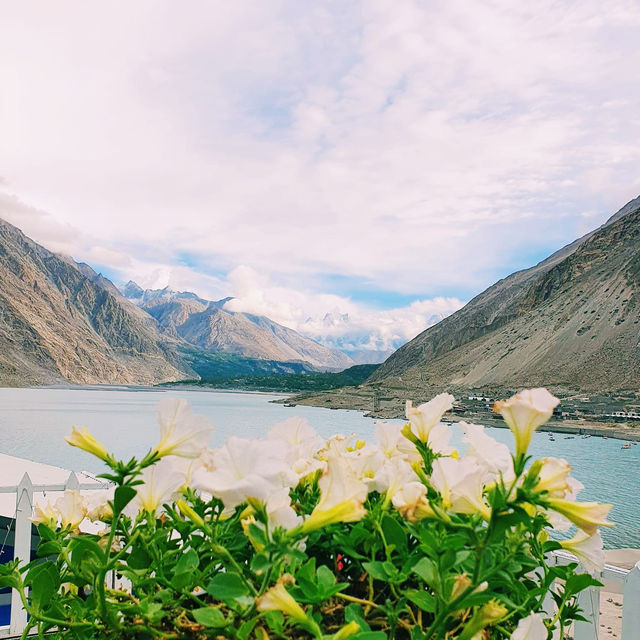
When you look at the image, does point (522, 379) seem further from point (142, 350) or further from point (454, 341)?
point (142, 350)

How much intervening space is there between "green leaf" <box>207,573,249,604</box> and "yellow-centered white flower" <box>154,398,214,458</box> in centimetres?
18

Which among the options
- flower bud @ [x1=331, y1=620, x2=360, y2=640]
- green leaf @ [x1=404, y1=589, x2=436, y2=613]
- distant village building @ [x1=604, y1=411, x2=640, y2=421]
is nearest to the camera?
flower bud @ [x1=331, y1=620, x2=360, y2=640]

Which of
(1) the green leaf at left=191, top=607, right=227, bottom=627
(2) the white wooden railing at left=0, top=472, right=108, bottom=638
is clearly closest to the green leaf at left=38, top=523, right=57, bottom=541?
(1) the green leaf at left=191, top=607, right=227, bottom=627

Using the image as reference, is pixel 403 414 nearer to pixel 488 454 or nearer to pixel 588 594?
pixel 588 594

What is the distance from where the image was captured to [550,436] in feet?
111

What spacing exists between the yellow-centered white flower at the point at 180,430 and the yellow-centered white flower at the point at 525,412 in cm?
42

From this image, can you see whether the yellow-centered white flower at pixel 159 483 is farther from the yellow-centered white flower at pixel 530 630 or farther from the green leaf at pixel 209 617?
the yellow-centered white flower at pixel 530 630

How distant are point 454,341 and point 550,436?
51.7 meters

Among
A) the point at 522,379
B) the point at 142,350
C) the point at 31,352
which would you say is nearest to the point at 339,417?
the point at 522,379

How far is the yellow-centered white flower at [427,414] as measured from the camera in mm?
1026

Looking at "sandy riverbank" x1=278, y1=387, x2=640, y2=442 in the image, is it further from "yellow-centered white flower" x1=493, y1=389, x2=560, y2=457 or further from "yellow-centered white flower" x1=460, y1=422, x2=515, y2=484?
"yellow-centered white flower" x1=493, y1=389, x2=560, y2=457

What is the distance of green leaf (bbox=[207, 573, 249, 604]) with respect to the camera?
741mm

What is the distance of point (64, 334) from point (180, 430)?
415 ft

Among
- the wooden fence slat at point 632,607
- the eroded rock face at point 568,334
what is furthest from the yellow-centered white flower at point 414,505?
the eroded rock face at point 568,334
